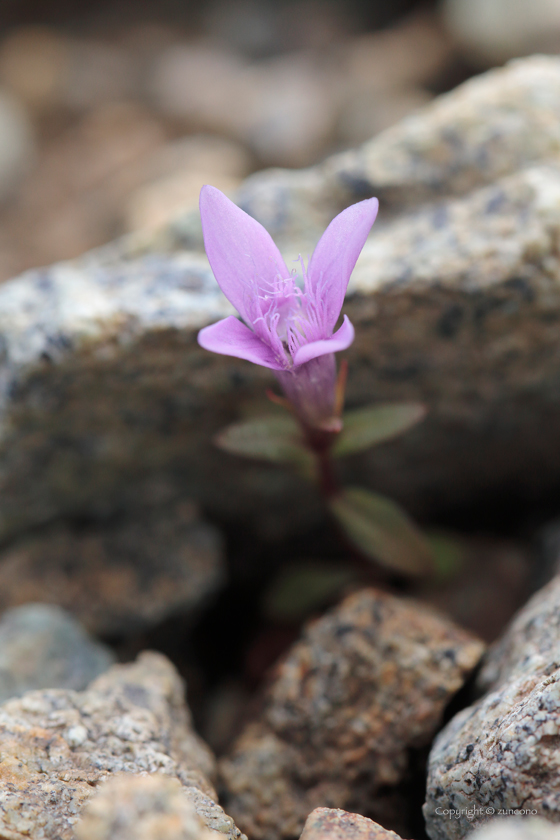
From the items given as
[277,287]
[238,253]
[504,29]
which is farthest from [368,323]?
[504,29]

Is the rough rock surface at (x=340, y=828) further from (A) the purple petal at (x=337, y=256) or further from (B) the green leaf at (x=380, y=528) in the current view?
(A) the purple petal at (x=337, y=256)

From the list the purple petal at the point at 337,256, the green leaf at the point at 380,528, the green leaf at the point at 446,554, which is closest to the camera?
the purple petal at the point at 337,256

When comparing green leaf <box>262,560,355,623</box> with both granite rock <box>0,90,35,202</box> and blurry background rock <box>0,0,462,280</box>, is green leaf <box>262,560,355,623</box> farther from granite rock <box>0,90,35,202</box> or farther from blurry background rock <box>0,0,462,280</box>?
granite rock <box>0,90,35,202</box>

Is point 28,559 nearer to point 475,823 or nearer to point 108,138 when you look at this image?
point 475,823

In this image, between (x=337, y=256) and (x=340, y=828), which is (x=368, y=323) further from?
(x=340, y=828)

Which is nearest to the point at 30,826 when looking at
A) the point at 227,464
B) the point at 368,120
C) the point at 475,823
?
the point at 475,823

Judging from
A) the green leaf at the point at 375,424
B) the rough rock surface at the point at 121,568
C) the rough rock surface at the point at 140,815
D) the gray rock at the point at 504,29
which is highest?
the gray rock at the point at 504,29

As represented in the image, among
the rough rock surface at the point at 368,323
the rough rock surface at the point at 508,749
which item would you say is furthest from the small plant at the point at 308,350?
the rough rock surface at the point at 508,749

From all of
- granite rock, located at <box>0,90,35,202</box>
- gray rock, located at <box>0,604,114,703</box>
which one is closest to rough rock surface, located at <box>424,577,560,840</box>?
gray rock, located at <box>0,604,114,703</box>
